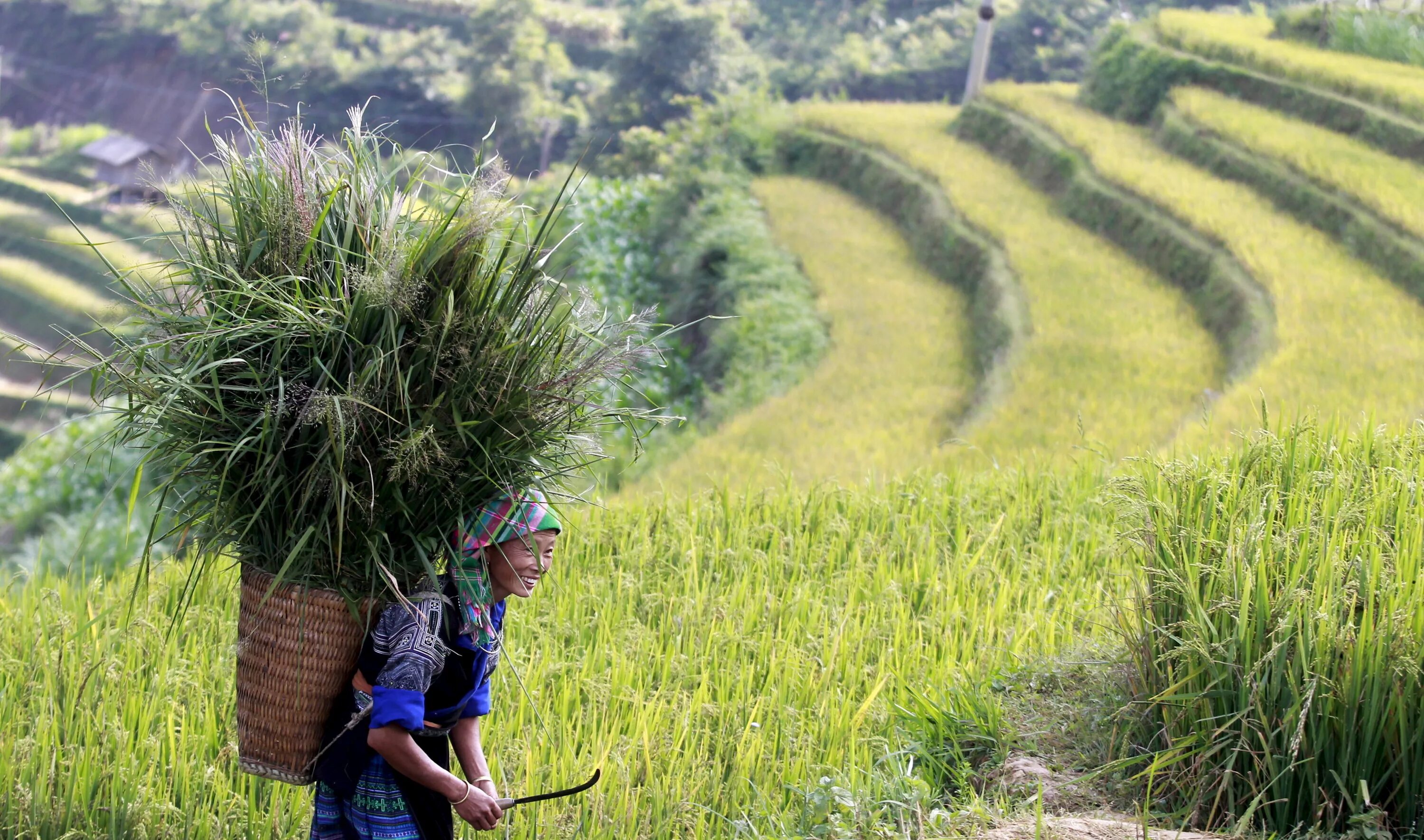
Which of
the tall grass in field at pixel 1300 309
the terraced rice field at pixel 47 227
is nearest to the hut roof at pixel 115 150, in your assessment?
the terraced rice field at pixel 47 227

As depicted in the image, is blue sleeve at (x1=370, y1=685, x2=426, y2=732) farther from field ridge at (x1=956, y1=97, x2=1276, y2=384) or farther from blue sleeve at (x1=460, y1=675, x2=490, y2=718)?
field ridge at (x1=956, y1=97, x2=1276, y2=384)

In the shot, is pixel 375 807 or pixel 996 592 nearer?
pixel 375 807

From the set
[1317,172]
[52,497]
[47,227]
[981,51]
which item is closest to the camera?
[1317,172]

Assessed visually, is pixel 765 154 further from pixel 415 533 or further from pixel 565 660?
pixel 415 533

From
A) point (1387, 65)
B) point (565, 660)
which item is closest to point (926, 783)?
point (565, 660)

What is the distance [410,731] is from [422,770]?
58mm

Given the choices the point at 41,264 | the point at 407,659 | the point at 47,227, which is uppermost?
the point at 407,659

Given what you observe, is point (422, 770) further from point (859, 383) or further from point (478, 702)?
point (859, 383)

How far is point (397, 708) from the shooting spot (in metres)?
1.58

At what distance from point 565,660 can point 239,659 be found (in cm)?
128

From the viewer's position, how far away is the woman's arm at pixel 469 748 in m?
1.77

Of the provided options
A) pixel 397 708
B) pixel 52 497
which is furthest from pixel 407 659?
pixel 52 497

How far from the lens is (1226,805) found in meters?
2.08

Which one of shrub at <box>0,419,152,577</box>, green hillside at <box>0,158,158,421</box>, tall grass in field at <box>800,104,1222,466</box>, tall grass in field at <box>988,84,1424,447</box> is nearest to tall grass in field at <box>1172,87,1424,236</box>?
tall grass in field at <box>988,84,1424,447</box>
